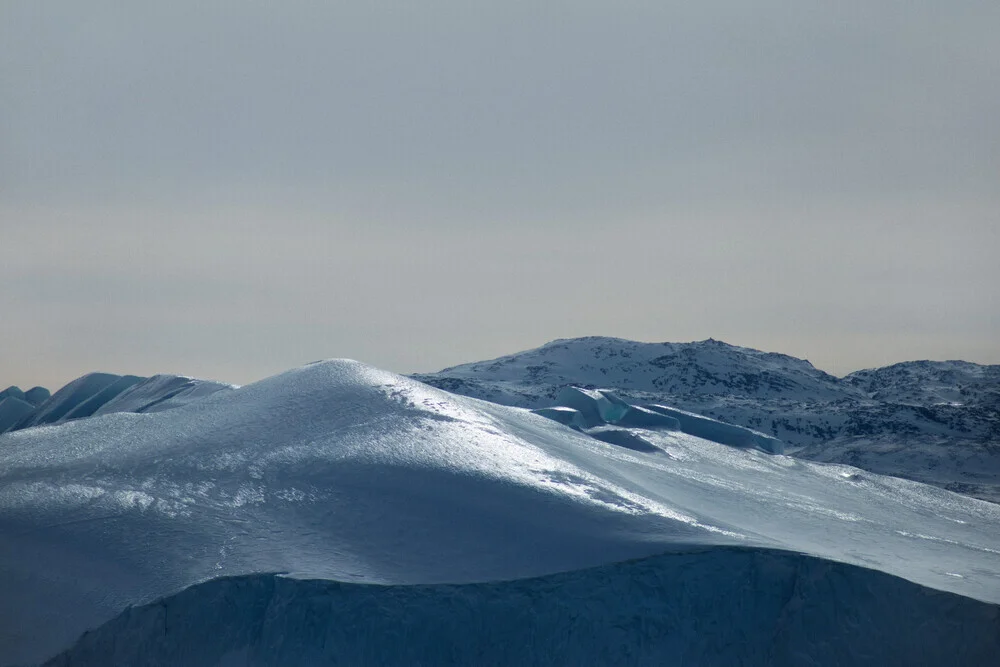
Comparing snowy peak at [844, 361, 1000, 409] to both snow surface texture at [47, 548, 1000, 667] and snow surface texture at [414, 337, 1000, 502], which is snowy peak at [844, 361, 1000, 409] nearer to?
snow surface texture at [414, 337, 1000, 502]

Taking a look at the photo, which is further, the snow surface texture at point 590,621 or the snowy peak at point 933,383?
the snowy peak at point 933,383

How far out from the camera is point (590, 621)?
29.2 ft

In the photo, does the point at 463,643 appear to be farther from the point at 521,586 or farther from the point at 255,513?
the point at 255,513

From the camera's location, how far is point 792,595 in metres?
9.44

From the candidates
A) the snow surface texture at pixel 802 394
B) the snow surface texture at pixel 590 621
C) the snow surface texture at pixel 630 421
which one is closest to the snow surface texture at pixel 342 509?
the snow surface texture at pixel 590 621

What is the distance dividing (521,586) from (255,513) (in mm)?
3043

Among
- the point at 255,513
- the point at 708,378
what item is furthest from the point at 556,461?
the point at 708,378

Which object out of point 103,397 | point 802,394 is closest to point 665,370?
point 802,394

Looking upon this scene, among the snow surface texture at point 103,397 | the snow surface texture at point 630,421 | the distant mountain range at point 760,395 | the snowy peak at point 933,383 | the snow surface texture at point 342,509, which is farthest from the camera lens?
the snowy peak at point 933,383

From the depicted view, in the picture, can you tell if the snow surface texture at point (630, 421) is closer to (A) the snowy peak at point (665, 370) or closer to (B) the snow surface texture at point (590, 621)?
(B) the snow surface texture at point (590, 621)

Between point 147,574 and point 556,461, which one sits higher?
point 556,461

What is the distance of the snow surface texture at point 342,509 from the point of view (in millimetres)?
8695

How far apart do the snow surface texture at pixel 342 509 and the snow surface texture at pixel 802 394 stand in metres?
26.7

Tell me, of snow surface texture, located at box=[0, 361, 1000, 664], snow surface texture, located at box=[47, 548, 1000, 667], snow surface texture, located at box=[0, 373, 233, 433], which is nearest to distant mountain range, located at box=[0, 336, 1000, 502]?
snow surface texture, located at box=[0, 373, 233, 433]
